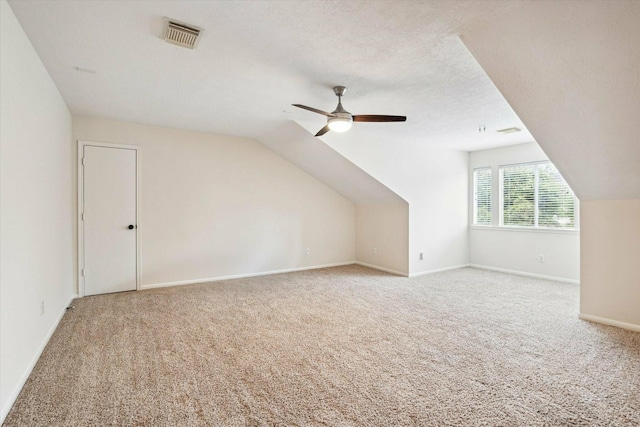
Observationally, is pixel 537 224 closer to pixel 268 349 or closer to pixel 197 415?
pixel 268 349

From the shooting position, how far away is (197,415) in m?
1.85

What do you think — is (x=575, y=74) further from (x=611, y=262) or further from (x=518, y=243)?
(x=518, y=243)

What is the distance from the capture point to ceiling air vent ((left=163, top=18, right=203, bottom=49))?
213 centimetres

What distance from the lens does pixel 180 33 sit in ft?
7.29

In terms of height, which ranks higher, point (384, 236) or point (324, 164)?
point (324, 164)

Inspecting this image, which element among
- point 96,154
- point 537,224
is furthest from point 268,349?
point 537,224

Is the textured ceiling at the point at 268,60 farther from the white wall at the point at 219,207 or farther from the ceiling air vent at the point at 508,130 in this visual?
the white wall at the point at 219,207

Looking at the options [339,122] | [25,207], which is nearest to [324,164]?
[339,122]

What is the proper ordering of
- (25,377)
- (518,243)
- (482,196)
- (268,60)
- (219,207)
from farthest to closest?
(482,196) < (518,243) < (219,207) < (268,60) < (25,377)

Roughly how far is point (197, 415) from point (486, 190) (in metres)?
6.16

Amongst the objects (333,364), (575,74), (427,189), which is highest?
(575,74)

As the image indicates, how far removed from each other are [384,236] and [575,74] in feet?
→ 13.7

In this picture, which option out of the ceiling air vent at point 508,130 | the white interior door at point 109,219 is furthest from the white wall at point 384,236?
the white interior door at point 109,219

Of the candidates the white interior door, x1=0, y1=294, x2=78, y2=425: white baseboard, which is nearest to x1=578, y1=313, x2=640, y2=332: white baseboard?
x1=0, y1=294, x2=78, y2=425: white baseboard
